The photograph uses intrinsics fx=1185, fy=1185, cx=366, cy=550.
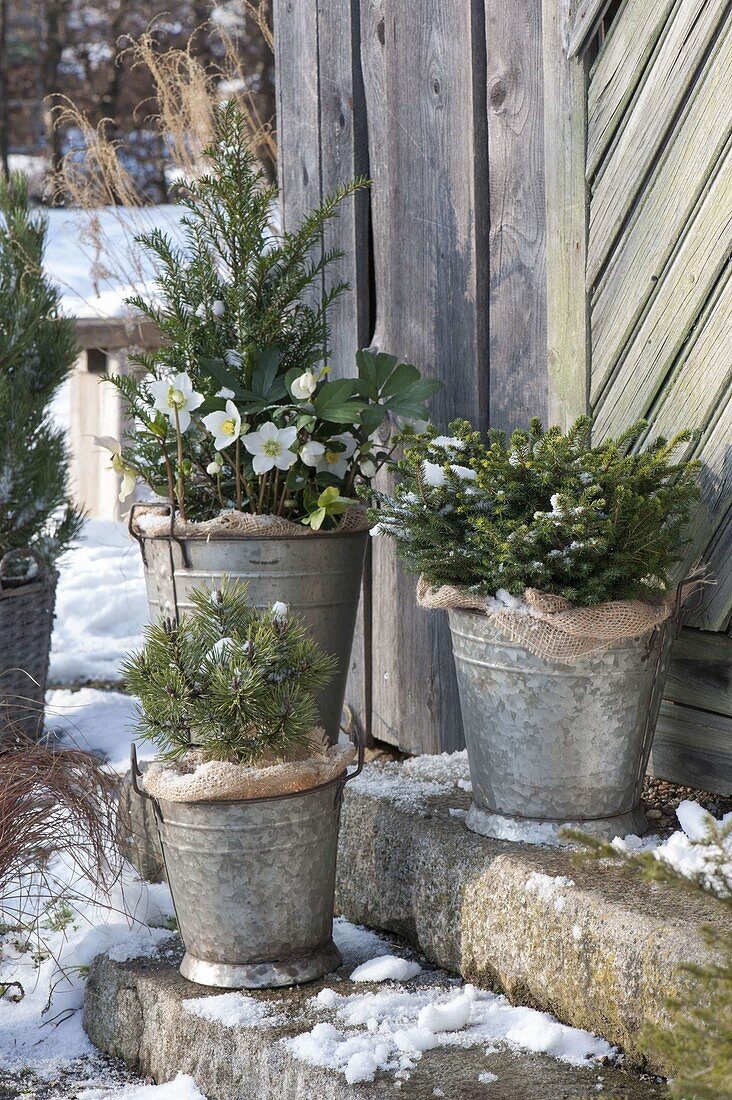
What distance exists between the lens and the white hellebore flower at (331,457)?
2482 mm

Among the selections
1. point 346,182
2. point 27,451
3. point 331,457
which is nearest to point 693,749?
point 331,457

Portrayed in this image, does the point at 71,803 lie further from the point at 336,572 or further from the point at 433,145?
the point at 433,145

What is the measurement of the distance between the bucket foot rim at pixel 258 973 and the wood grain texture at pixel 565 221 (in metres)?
1.21

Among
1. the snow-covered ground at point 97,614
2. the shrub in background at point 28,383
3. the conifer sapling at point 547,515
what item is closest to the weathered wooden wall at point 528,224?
the conifer sapling at point 547,515

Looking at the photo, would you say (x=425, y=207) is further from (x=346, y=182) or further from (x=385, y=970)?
(x=385, y=970)

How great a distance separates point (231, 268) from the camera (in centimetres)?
274

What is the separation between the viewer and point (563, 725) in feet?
6.56

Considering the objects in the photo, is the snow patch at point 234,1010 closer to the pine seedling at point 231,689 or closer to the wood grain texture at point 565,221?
the pine seedling at point 231,689

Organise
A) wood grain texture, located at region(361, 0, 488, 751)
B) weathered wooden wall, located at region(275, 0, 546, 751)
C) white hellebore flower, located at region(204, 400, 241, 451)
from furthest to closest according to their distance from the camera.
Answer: wood grain texture, located at region(361, 0, 488, 751) < weathered wooden wall, located at region(275, 0, 546, 751) < white hellebore flower, located at region(204, 400, 241, 451)

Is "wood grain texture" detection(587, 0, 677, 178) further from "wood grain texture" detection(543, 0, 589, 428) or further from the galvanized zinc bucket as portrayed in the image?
the galvanized zinc bucket

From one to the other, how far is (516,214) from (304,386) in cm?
66

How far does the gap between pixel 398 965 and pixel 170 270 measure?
163 cm

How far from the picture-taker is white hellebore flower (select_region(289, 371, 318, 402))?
2404 mm

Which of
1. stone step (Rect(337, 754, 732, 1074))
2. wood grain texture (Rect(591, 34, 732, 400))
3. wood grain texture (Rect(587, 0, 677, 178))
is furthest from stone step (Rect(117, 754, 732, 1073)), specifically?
wood grain texture (Rect(587, 0, 677, 178))
